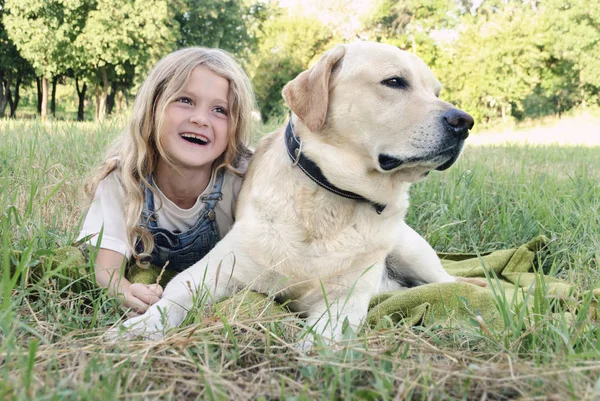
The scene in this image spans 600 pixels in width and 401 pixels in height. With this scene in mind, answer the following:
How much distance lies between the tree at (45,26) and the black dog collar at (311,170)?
68.0 feet

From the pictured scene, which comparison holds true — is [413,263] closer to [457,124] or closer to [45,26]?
[457,124]

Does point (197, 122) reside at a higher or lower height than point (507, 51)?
lower

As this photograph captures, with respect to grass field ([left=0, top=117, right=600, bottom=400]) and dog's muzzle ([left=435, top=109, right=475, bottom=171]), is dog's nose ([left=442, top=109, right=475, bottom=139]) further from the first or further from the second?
grass field ([left=0, top=117, right=600, bottom=400])

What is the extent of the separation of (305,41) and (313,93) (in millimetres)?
25437

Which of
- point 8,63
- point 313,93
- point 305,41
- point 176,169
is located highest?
point 305,41

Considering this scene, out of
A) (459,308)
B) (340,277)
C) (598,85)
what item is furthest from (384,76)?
(598,85)

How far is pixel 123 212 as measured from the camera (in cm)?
255

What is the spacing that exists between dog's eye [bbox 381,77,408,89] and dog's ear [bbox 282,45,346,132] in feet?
0.86

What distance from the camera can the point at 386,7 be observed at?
29.9 metres

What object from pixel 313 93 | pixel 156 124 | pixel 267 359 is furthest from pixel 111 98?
pixel 267 359

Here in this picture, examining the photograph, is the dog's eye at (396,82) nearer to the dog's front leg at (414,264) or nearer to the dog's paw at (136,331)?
the dog's front leg at (414,264)

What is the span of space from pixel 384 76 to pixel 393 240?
753 mm

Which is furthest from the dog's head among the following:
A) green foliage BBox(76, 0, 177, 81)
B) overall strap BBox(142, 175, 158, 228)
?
green foliage BBox(76, 0, 177, 81)

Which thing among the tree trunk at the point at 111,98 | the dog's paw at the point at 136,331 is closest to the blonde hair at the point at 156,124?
the dog's paw at the point at 136,331
